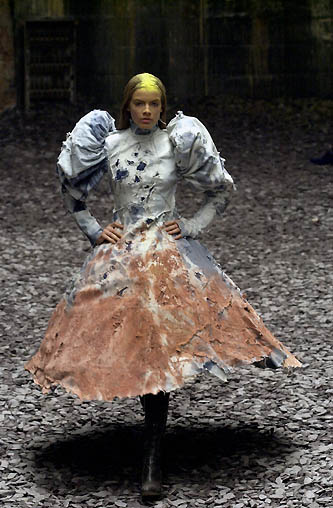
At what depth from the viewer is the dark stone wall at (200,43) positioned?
14805mm

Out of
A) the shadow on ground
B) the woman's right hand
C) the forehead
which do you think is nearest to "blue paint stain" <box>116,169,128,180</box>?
the woman's right hand

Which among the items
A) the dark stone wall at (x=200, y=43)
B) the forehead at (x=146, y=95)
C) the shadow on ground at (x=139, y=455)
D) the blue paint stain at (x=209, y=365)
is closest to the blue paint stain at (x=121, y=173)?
the forehead at (x=146, y=95)

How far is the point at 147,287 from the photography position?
456 centimetres

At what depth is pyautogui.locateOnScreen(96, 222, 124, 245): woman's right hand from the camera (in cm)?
472

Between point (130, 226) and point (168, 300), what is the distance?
15.8 inches

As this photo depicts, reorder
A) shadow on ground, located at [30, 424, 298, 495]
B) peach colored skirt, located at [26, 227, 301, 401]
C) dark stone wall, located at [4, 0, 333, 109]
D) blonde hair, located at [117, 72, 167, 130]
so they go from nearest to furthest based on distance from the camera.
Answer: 1. peach colored skirt, located at [26, 227, 301, 401]
2. blonde hair, located at [117, 72, 167, 130]
3. shadow on ground, located at [30, 424, 298, 495]
4. dark stone wall, located at [4, 0, 333, 109]

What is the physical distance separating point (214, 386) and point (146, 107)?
2069 mm

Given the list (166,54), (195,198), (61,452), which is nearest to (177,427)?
(61,452)

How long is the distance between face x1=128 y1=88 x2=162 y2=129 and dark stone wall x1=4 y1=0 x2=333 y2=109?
10.2 m

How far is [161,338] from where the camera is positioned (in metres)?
4.49

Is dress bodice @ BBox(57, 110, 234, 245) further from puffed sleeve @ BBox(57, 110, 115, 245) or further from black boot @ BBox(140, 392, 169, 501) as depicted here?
black boot @ BBox(140, 392, 169, 501)

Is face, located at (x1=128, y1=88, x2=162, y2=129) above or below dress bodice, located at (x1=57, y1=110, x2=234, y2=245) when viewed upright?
above

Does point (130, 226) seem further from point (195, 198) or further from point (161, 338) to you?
point (195, 198)

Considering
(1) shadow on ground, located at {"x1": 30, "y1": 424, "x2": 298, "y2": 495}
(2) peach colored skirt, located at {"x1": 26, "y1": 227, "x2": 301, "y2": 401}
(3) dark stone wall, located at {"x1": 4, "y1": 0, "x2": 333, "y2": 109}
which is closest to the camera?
(2) peach colored skirt, located at {"x1": 26, "y1": 227, "x2": 301, "y2": 401}
